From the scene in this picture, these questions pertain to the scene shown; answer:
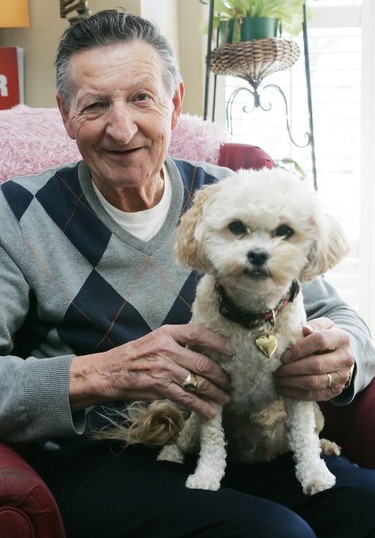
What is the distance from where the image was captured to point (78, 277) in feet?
4.68

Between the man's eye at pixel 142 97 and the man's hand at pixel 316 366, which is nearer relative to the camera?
the man's hand at pixel 316 366

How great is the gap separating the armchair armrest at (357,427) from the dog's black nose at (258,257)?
0.48 metres

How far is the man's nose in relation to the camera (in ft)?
4.59

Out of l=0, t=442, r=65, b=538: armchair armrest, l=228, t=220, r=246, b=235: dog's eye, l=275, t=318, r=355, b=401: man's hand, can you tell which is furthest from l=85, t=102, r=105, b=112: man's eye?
l=0, t=442, r=65, b=538: armchair armrest

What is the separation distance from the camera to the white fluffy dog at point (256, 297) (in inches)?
43.2

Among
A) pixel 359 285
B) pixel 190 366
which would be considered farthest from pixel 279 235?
pixel 359 285

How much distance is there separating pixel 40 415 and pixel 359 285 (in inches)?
85.7

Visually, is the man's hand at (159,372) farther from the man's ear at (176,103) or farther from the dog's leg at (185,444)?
the man's ear at (176,103)

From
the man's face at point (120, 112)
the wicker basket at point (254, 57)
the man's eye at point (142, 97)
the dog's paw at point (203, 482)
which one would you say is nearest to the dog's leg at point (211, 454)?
the dog's paw at point (203, 482)

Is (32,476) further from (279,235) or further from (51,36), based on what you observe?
(51,36)

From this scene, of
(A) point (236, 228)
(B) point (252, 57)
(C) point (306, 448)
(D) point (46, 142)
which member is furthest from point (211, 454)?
(B) point (252, 57)

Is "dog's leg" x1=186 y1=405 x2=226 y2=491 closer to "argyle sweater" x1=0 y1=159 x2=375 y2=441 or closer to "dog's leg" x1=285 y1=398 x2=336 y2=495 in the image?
"dog's leg" x1=285 y1=398 x2=336 y2=495

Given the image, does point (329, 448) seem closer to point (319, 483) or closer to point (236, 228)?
point (319, 483)

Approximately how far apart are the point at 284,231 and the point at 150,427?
1.47ft
